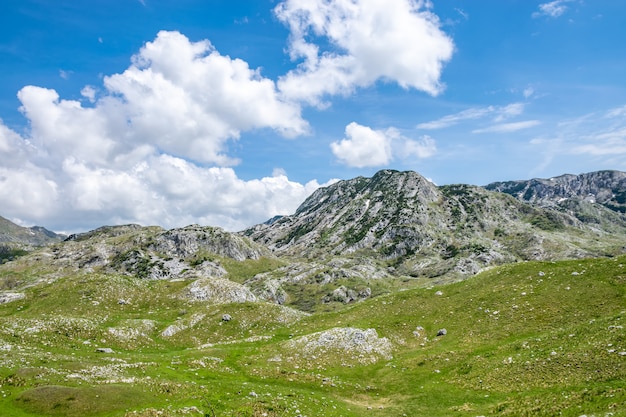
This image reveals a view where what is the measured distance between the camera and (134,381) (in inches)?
1431

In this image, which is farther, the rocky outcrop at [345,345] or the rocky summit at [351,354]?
the rocky outcrop at [345,345]

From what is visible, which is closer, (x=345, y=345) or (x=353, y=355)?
(x=353, y=355)

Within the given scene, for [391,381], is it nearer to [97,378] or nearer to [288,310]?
[97,378]

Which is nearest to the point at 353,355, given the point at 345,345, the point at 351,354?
the point at 351,354

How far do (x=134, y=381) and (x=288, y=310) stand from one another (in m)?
47.8

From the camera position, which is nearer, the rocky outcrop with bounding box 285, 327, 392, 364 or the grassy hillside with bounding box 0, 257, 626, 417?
the grassy hillside with bounding box 0, 257, 626, 417

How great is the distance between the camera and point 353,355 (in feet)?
170

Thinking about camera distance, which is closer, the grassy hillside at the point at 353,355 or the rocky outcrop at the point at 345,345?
the grassy hillside at the point at 353,355

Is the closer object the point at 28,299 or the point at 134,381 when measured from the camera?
the point at 134,381

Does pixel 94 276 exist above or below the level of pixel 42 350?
above

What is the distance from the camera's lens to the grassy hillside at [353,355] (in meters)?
31.0

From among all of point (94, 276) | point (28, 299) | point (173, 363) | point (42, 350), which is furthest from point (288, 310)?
point (28, 299)

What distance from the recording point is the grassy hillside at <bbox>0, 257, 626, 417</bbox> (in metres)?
31.0

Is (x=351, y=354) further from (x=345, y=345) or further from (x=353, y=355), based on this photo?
(x=345, y=345)
